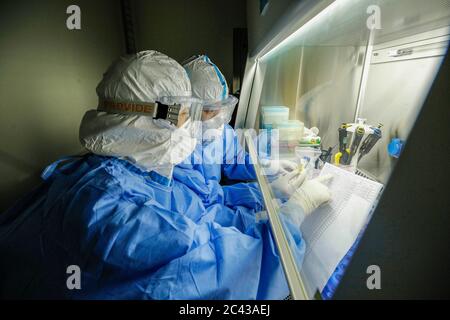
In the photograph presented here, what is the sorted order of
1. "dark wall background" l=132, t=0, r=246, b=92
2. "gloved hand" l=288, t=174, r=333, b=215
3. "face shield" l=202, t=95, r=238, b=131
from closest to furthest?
"gloved hand" l=288, t=174, r=333, b=215, "face shield" l=202, t=95, r=238, b=131, "dark wall background" l=132, t=0, r=246, b=92

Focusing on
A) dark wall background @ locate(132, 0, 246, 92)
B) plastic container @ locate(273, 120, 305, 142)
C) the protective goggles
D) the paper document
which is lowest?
the paper document

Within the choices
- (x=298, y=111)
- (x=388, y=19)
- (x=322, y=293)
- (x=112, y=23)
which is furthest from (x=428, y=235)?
(x=112, y=23)

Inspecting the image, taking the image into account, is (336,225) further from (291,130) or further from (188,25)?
(188,25)

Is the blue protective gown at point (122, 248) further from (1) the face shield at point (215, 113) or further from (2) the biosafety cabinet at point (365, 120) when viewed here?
(1) the face shield at point (215, 113)

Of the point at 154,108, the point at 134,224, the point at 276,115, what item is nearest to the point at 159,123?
Result: the point at 154,108

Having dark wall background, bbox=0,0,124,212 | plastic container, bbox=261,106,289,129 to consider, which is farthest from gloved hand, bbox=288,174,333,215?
dark wall background, bbox=0,0,124,212

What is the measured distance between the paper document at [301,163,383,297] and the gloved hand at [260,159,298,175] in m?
0.41

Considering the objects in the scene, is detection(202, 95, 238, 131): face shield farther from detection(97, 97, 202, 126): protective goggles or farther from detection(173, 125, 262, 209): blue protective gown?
detection(97, 97, 202, 126): protective goggles

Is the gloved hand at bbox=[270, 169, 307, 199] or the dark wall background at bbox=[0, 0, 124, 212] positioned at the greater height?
the dark wall background at bbox=[0, 0, 124, 212]

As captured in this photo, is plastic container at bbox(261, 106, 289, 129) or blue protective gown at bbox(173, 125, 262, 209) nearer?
blue protective gown at bbox(173, 125, 262, 209)

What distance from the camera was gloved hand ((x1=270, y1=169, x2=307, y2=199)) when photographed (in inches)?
44.0

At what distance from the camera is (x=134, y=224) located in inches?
28.5
